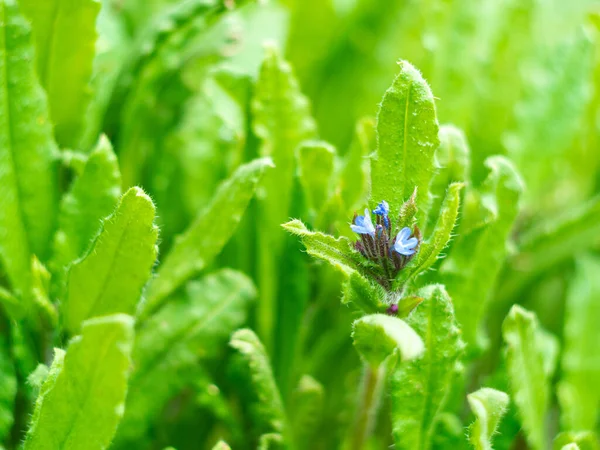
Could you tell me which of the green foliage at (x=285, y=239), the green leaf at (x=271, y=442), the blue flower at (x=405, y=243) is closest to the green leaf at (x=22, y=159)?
the green foliage at (x=285, y=239)

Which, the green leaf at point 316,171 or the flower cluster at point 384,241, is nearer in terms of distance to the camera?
the flower cluster at point 384,241

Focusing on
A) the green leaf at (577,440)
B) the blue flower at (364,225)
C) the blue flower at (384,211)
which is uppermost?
the blue flower at (384,211)

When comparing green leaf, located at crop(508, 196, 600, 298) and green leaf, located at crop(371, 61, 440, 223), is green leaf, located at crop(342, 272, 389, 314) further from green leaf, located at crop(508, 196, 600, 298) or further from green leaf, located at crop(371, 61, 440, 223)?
green leaf, located at crop(508, 196, 600, 298)

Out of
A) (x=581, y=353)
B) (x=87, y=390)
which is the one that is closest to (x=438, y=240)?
(x=87, y=390)

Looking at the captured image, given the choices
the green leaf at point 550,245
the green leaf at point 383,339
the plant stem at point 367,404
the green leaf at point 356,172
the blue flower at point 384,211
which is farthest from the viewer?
the green leaf at point 550,245

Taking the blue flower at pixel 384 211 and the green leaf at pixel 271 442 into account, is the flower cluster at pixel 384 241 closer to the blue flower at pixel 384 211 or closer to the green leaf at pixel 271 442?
the blue flower at pixel 384 211

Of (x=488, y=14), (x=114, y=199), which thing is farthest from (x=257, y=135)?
(x=488, y=14)

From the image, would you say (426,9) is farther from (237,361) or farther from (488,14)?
(237,361)
